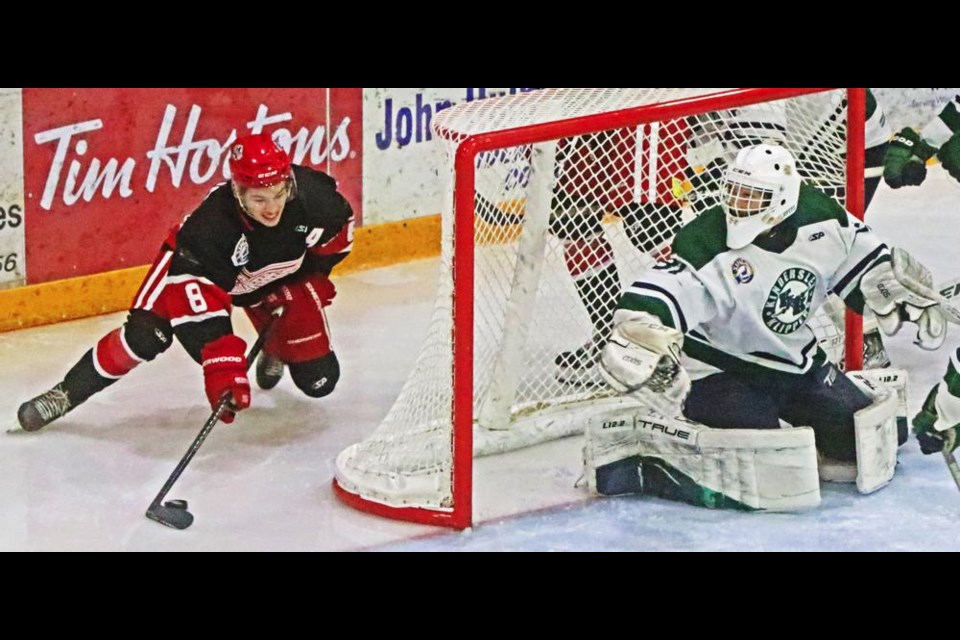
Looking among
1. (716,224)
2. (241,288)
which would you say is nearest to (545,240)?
(716,224)

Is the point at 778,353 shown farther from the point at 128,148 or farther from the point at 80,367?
the point at 128,148

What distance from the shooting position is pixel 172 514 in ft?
15.5

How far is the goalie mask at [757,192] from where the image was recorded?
15.1ft

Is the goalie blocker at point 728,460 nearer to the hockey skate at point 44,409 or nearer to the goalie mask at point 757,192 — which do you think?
the goalie mask at point 757,192

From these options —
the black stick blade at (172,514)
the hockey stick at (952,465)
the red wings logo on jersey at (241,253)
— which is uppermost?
the red wings logo on jersey at (241,253)

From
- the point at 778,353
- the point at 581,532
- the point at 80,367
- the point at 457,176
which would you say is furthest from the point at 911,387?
the point at 80,367

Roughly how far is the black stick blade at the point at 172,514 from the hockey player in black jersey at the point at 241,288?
0.83 ft

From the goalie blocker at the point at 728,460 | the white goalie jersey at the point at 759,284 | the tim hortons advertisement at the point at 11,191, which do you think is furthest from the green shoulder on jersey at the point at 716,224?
the tim hortons advertisement at the point at 11,191

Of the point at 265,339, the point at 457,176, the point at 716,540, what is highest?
the point at 457,176

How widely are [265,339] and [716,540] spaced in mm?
1199

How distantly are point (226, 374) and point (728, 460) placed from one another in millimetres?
1050

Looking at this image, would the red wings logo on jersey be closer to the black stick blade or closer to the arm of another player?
the black stick blade

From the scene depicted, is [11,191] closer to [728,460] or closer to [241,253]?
[241,253]

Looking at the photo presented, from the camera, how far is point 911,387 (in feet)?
18.1
